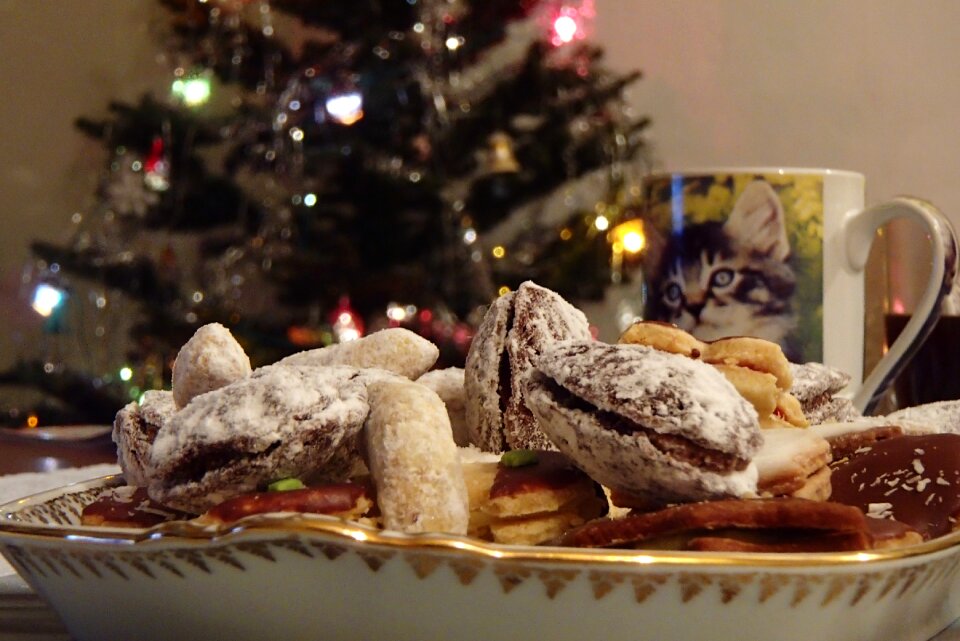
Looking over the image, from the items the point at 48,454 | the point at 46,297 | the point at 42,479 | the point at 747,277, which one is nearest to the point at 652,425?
the point at 747,277

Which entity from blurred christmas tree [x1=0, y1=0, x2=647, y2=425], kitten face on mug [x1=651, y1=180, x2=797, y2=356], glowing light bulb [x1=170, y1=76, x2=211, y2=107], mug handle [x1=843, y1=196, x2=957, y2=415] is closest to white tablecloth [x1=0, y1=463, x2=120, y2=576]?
kitten face on mug [x1=651, y1=180, x2=797, y2=356]

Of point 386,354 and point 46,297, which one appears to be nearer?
point 386,354

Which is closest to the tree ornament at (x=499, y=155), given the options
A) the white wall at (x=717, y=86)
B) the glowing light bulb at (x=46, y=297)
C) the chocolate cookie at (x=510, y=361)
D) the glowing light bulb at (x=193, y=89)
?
the white wall at (x=717, y=86)

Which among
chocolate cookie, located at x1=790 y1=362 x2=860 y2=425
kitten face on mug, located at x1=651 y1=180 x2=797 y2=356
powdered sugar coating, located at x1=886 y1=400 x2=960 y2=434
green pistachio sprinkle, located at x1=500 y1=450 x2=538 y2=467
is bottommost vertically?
green pistachio sprinkle, located at x1=500 y1=450 x2=538 y2=467

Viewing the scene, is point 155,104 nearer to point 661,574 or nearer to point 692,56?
point 692,56

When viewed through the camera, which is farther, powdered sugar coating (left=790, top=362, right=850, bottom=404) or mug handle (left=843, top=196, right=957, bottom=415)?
mug handle (left=843, top=196, right=957, bottom=415)

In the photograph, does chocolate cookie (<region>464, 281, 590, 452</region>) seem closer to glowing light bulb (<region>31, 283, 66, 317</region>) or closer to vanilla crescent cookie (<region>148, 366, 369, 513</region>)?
vanilla crescent cookie (<region>148, 366, 369, 513</region>)

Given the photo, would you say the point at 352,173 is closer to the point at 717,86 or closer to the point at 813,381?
the point at 717,86
